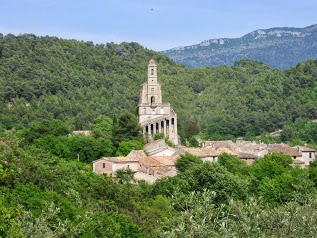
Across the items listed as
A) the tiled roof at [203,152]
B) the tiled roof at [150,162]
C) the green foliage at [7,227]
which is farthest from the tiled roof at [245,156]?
the green foliage at [7,227]

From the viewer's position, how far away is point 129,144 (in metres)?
62.5

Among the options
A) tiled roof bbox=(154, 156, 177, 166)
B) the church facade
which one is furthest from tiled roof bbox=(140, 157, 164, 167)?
the church facade

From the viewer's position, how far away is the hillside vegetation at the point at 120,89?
354ft

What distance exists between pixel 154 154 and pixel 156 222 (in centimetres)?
2726

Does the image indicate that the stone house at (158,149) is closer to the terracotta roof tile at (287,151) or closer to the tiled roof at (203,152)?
the tiled roof at (203,152)

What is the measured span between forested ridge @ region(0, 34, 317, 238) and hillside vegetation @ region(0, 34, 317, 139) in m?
0.28

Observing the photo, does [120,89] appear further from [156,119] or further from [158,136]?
[158,136]

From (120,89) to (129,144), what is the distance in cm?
6463

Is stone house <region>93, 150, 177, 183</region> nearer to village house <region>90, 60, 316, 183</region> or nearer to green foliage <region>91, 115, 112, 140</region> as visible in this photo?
village house <region>90, 60, 316, 183</region>

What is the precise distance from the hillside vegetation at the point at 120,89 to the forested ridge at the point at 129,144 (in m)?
0.28

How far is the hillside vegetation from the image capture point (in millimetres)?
107938

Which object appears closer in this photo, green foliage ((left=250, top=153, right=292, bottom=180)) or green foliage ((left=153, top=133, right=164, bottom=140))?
green foliage ((left=250, top=153, right=292, bottom=180))

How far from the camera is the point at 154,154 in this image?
6072 cm

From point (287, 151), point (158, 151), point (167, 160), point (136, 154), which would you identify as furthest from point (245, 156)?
point (136, 154)
